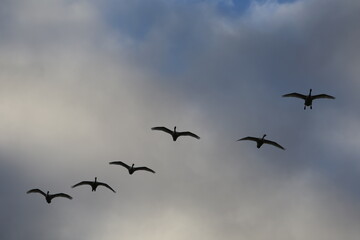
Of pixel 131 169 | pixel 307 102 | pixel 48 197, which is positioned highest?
pixel 307 102

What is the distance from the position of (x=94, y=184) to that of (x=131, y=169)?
10514 millimetres

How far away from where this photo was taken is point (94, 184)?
124188mm

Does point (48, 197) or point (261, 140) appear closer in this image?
point (261, 140)

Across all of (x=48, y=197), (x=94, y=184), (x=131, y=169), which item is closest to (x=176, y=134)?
(x=131, y=169)

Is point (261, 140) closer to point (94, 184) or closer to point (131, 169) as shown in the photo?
point (131, 169)

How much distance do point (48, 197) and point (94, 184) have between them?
1037 centimetres

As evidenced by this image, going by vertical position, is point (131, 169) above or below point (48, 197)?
above

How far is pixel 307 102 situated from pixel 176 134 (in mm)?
26387

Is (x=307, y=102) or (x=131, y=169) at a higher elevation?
(x=307, y=102)

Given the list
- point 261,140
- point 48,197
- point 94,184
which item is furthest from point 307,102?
point 48,197

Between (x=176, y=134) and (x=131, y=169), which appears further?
(x=131, y=169)

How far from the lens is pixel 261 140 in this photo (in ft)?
362

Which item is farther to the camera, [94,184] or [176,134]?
[94,184]

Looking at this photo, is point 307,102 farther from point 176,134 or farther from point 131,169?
point 131,169
